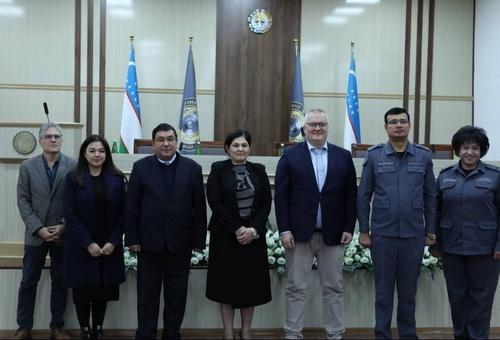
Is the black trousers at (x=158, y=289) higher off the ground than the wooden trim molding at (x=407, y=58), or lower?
lower

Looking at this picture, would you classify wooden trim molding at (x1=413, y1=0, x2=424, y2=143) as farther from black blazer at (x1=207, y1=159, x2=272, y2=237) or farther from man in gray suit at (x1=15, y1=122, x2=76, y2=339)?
man in gray suit at (x1=15, y1=122, x2=76, y2=339)

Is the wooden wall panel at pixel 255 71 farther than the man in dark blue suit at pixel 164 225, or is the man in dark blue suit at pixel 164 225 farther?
the wooden wall panel at pixel 255 71

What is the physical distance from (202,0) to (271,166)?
12.0 ft

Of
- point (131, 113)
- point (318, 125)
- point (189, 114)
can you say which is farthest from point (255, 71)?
point (318, 125)

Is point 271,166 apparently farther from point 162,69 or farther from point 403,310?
point 162,69

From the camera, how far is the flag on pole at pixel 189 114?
5500 millimetres

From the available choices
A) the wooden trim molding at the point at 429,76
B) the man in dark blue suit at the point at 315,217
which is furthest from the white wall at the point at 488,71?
the man in dark blue suit at the point at 315,217

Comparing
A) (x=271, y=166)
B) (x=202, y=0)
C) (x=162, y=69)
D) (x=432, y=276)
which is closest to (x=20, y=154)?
(x=271, y=166)

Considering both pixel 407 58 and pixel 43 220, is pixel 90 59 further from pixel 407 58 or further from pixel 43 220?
pixel 407 58

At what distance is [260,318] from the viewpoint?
328 cm

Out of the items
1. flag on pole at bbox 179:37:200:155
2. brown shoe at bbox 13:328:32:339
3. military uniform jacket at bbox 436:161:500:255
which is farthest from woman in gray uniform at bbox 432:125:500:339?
flag on pole at bbox 179:37:200:155

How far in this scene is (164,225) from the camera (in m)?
2.78

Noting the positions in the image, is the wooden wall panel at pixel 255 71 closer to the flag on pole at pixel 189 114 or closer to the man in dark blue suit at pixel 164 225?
the flag on pole at pixel 189 114

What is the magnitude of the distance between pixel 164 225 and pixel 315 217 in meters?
0.82
